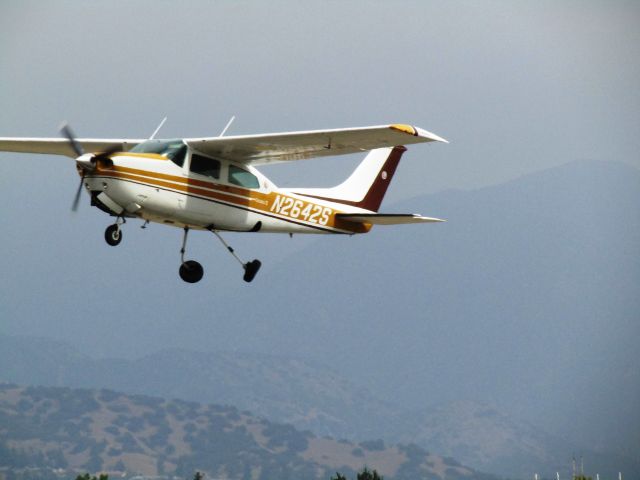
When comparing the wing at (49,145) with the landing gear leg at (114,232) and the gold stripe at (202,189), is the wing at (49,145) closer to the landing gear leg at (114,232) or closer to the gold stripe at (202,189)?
the gold stripe at (202,189)

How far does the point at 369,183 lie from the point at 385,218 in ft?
14.2

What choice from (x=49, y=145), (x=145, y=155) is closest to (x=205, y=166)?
(x=145, y=155)

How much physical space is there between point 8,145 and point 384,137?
36.1 ft

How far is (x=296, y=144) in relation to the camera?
2962 cm

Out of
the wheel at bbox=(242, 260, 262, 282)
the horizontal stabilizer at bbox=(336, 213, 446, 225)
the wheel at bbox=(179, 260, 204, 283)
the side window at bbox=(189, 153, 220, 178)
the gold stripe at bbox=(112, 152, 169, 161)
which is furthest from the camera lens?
the wheel at bbox=(179, 260, 204, 283)

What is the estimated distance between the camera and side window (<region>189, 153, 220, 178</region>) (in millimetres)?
29094

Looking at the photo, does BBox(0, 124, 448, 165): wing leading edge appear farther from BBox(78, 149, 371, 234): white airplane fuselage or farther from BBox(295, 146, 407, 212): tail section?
BBox(295, 146, 407, 212): tail section

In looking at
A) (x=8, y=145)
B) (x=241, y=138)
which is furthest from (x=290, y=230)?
(x=8, y=145)

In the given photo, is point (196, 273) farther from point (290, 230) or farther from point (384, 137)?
point (384, 137)

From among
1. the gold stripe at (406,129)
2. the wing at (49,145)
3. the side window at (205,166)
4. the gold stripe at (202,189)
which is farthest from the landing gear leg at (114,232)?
the gold stripe at (406,129)

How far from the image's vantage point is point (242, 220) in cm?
3020

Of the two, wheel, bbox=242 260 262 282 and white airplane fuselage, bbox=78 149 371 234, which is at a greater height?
white airplane fuselage, bbox=78 149 371 234

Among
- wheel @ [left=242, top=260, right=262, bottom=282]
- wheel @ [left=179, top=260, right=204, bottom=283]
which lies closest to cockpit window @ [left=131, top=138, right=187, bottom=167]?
wheel @ [left=179, top=260, right=204, bottom=283]

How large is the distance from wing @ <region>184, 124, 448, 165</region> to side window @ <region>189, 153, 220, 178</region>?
0.16 metres
